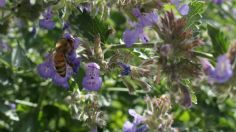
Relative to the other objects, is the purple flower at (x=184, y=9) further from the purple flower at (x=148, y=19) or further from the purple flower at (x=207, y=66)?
the purple flower at (x=207, y=66)

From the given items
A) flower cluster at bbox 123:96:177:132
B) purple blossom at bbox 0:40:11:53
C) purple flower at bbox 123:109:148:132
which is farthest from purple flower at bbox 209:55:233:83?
purple blossom at bbox 0:40:11:53

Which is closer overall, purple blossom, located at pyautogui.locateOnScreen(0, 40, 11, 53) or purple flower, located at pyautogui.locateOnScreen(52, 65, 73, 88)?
purple flower, located at pyautogui.locateOnScreen(52, 65, 73, 88)

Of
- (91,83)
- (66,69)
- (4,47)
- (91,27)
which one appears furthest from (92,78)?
(4,47)

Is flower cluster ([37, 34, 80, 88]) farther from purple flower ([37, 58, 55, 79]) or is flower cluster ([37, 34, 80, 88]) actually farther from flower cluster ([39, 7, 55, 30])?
flower cluster ([39, 7, 55, 30])

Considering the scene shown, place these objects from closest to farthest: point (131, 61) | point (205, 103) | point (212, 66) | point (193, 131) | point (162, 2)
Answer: point (212, 66) < point (162, 2) < point (131, 61) < point (193, 131) < point (205, 103)

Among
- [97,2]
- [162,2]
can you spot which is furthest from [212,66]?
[97,2]

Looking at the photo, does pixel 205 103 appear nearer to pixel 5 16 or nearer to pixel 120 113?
pixel 120 113
